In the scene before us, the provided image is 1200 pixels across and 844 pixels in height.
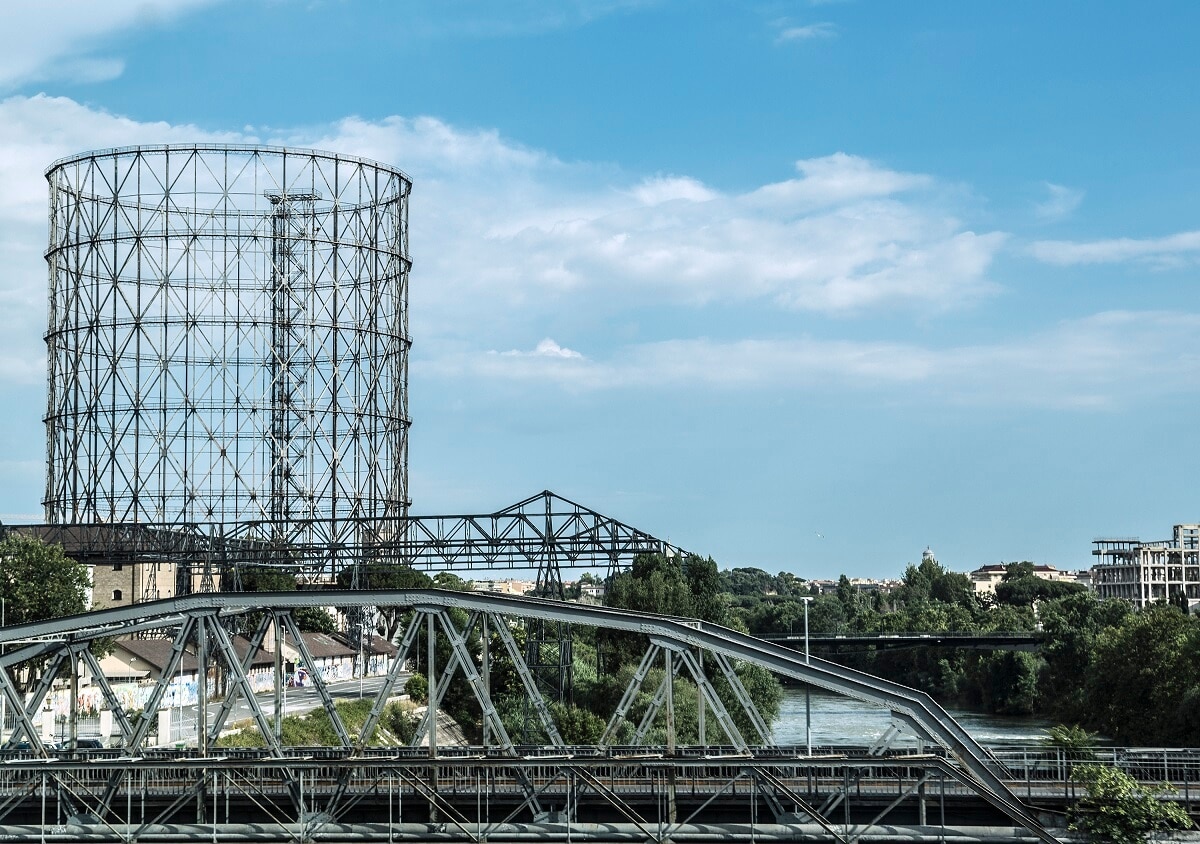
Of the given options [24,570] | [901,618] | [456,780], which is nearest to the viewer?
[456,780]

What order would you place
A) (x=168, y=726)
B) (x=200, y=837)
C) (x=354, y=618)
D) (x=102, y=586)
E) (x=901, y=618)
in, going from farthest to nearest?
(x=901, y=618), (x=354, y=618), (x=102, y=586), (x=168, y=726), (x=200, y=837)

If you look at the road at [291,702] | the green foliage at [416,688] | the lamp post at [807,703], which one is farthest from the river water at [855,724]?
the road at [291,702]

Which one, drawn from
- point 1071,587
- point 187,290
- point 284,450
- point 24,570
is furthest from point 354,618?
point 1071,587

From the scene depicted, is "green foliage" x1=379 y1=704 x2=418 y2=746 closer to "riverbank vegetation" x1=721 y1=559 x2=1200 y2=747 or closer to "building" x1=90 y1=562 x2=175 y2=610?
"building" x1=90 y1=562 x2=175 y2=610

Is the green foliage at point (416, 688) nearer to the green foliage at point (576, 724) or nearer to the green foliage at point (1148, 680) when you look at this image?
the green foliage at point (576, 724)

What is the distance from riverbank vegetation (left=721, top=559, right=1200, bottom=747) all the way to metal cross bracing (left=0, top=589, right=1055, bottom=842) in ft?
120

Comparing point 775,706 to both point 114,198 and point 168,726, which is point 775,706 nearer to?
point 168,726

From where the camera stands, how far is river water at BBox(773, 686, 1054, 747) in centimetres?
A: 6962

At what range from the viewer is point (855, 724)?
7912 cm

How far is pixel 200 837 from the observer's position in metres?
31.1

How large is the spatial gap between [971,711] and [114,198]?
64.0m

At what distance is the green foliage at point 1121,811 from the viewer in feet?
96.1

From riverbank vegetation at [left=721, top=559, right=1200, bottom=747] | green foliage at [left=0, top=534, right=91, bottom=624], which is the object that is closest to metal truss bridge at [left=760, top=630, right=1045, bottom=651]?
riverbank vegetation at [left=721, top=559, right=1200, bottom=747]

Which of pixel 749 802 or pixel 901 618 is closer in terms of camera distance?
pixel 749 802
